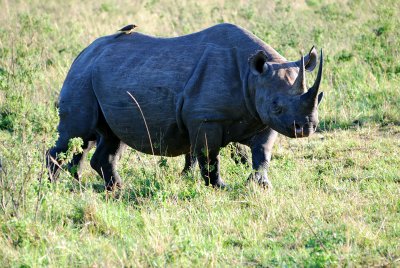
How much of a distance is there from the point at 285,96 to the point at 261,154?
74cm

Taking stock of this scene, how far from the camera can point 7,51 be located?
511 inches

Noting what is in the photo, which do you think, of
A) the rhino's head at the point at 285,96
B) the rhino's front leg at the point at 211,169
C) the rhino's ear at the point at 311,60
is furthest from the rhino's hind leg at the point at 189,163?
the rhino's ear at the point at 311,60

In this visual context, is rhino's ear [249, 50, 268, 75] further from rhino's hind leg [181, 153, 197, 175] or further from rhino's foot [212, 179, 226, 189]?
rhino's hind leg [181, 153, 197, 175]

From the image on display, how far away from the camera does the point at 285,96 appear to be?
23.9 ft

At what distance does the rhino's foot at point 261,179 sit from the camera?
24.8 feet

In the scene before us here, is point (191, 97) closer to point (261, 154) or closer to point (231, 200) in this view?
point (261, 154)

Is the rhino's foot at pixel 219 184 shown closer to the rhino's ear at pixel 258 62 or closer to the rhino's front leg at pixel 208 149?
the rhino's front leg at pixel 208 149

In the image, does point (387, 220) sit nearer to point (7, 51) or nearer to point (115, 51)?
point (115, 51)

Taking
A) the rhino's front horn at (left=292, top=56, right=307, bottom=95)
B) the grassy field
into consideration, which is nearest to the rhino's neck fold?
the rhino's front horn at (left=292, top=56, right=307, bottom=95)

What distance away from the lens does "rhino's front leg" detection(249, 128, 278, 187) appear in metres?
7.63

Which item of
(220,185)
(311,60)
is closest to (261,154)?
(220,185)

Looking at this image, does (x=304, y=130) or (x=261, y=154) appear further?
(x=261, y=154)

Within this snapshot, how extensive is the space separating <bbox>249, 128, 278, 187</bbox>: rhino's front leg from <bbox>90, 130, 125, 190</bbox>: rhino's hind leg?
1.58 meters

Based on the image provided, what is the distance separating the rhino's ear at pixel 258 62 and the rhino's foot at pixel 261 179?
3.12 feet
